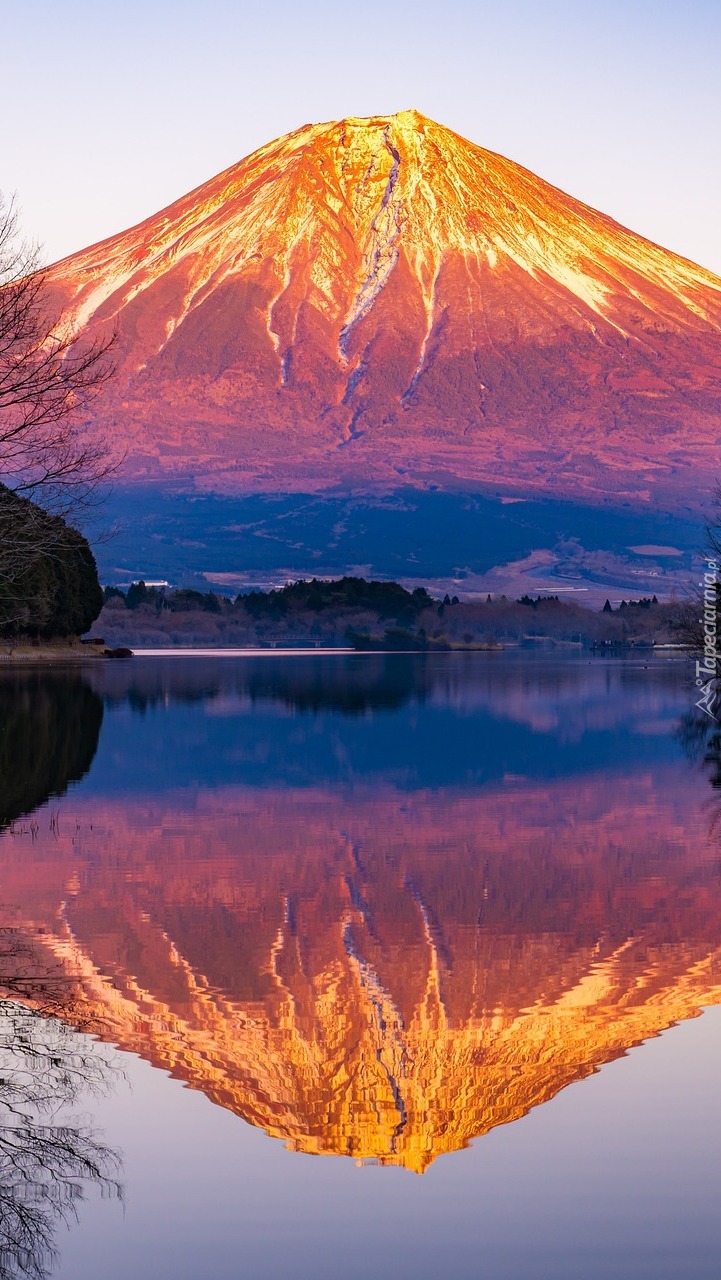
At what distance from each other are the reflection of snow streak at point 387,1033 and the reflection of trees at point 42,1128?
124 centimetres

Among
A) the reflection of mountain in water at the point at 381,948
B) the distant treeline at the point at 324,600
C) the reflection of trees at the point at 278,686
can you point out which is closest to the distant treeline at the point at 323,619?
the distant treeline at the point at 324,600

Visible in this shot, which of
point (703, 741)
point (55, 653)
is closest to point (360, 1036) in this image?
point (703, 741)

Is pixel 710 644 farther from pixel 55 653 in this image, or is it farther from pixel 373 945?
pixel 55 653

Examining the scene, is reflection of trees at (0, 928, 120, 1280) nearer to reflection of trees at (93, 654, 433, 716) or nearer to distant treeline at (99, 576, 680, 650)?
reflection of trees at (93, 654, 433, 716)

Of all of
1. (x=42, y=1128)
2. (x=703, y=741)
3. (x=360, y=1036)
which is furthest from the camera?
(x=703, y=741)

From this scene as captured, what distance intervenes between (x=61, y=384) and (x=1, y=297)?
1002 millimetres

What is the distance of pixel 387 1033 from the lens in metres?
9.27

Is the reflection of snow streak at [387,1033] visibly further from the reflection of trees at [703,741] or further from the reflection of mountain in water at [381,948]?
the reflection of trees at [703,741]

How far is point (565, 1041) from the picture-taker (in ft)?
29.8

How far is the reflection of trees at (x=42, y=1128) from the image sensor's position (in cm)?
671

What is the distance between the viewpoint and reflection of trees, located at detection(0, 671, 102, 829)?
22.5 m

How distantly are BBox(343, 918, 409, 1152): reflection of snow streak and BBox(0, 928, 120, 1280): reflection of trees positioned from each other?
4.07 feet

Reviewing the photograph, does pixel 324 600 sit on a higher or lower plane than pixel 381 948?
higher

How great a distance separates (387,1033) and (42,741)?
22.2 m
